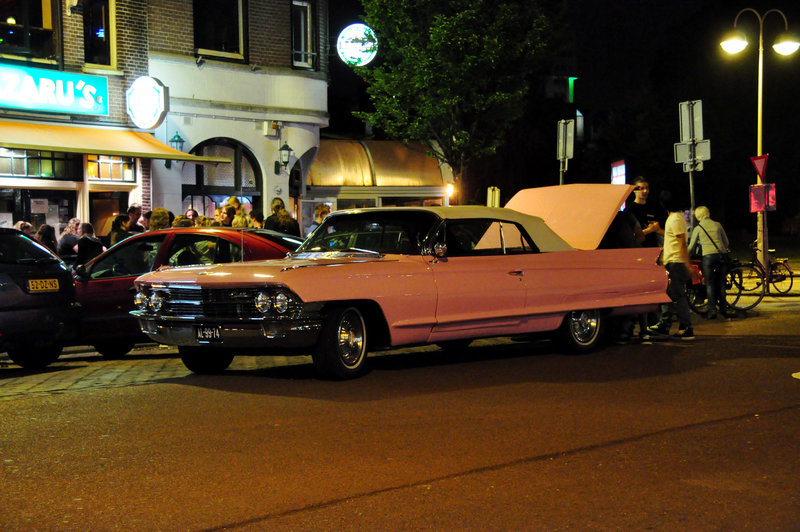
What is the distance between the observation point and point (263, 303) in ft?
29.6

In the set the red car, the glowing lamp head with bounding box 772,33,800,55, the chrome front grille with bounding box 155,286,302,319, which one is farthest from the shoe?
the glowing lamp head with bounding box 772,33,800,55

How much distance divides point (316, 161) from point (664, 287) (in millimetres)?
20267

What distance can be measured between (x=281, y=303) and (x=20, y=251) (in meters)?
3.61

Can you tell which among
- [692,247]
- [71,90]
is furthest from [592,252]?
[71,90]

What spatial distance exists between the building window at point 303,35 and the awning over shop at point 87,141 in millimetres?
4551

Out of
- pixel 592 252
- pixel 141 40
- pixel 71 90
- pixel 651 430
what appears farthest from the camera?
pixel 141 40

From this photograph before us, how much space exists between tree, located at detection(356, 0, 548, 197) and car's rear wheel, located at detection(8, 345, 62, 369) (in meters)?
20.2

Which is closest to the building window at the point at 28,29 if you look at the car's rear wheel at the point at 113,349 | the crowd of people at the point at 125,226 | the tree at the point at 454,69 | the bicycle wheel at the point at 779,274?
the crowd of people at the point at 125,226

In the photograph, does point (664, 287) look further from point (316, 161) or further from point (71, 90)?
point (316, 161)

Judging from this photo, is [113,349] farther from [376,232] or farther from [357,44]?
[357,44]

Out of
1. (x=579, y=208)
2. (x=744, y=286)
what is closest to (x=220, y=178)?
(x=744, y=286)

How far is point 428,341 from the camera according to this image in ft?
33.0

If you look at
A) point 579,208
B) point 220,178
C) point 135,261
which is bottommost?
point 135,261

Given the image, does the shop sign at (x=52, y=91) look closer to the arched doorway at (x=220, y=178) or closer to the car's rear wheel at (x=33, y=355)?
the arched doorway at (x=220, y=178)
